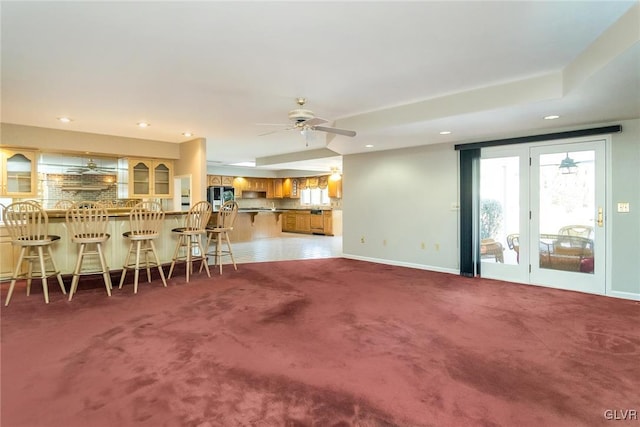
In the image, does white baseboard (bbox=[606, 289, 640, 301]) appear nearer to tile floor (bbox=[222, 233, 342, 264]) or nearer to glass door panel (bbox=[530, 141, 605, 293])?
glass door panel (bbox=[530, 141, 605, 293])

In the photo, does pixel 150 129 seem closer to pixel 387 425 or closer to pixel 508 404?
pixel 387 425

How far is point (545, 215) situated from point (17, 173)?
8.42 metres

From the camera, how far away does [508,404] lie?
75.4 inches

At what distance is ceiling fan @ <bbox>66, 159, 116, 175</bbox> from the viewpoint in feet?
21.2

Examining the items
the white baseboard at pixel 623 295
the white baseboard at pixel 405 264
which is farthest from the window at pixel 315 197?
the white baseboard at pixel 623 295

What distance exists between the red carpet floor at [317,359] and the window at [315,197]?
787 cm

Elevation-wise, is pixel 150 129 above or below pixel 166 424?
above

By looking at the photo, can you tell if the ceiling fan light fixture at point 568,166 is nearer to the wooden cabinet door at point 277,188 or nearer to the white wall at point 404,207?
the white wall at point 404,207

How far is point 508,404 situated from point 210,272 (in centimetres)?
455

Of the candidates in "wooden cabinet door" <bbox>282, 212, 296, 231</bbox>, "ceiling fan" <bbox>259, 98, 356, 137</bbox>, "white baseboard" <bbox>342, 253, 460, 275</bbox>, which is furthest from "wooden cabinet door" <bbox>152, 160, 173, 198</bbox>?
"wooden cabinet door" <bbox>282, 212, 296, 231</bbox>

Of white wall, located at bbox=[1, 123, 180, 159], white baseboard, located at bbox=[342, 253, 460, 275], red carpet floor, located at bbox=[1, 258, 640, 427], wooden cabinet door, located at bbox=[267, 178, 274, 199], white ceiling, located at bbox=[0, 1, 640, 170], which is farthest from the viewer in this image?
wooden cabinet door, located at bbox=[267, 178, 274, 199]

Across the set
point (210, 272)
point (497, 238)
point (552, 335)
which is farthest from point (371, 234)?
point (552, 335)

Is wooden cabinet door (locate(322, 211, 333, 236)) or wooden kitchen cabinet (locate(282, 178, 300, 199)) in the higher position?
wooden kitchen cabinet (locate(282, 178, 300, 199))

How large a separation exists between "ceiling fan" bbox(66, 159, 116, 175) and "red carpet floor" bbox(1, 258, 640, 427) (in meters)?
3.05
